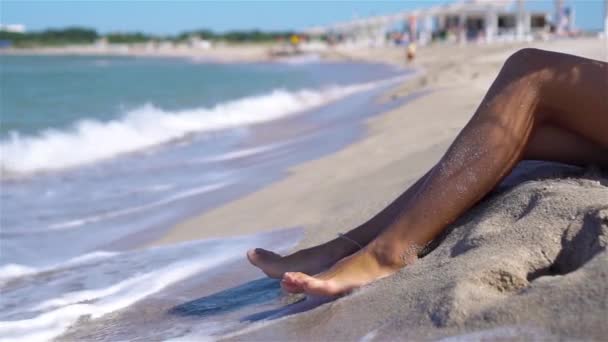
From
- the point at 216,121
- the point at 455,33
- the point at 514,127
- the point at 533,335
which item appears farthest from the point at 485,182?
the point at 455,33

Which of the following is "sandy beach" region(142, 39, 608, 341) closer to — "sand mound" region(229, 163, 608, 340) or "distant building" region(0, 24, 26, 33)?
"sand mound" region(229, 163, 608, 340)

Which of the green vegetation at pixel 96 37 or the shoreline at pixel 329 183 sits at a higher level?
the green vegetation at pixel 96 37

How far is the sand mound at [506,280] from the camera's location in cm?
178

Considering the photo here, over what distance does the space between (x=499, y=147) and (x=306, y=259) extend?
78cm

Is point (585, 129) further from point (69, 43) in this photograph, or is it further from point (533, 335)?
point (69, 43)

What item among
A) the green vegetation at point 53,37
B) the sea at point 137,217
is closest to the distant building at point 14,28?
the green vegetation at point 53,37

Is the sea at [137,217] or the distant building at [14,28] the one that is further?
the distant building at [14,28]

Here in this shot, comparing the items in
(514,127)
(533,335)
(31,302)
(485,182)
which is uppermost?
(514,127)

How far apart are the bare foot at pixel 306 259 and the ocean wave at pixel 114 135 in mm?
5562

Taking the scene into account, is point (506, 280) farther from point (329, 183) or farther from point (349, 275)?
point (329, 183)

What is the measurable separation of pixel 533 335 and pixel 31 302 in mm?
2262

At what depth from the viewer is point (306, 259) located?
2711mm

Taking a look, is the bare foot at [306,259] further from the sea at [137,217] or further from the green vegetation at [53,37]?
the green vegetation at [53,37]

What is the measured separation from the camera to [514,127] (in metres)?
2.33
